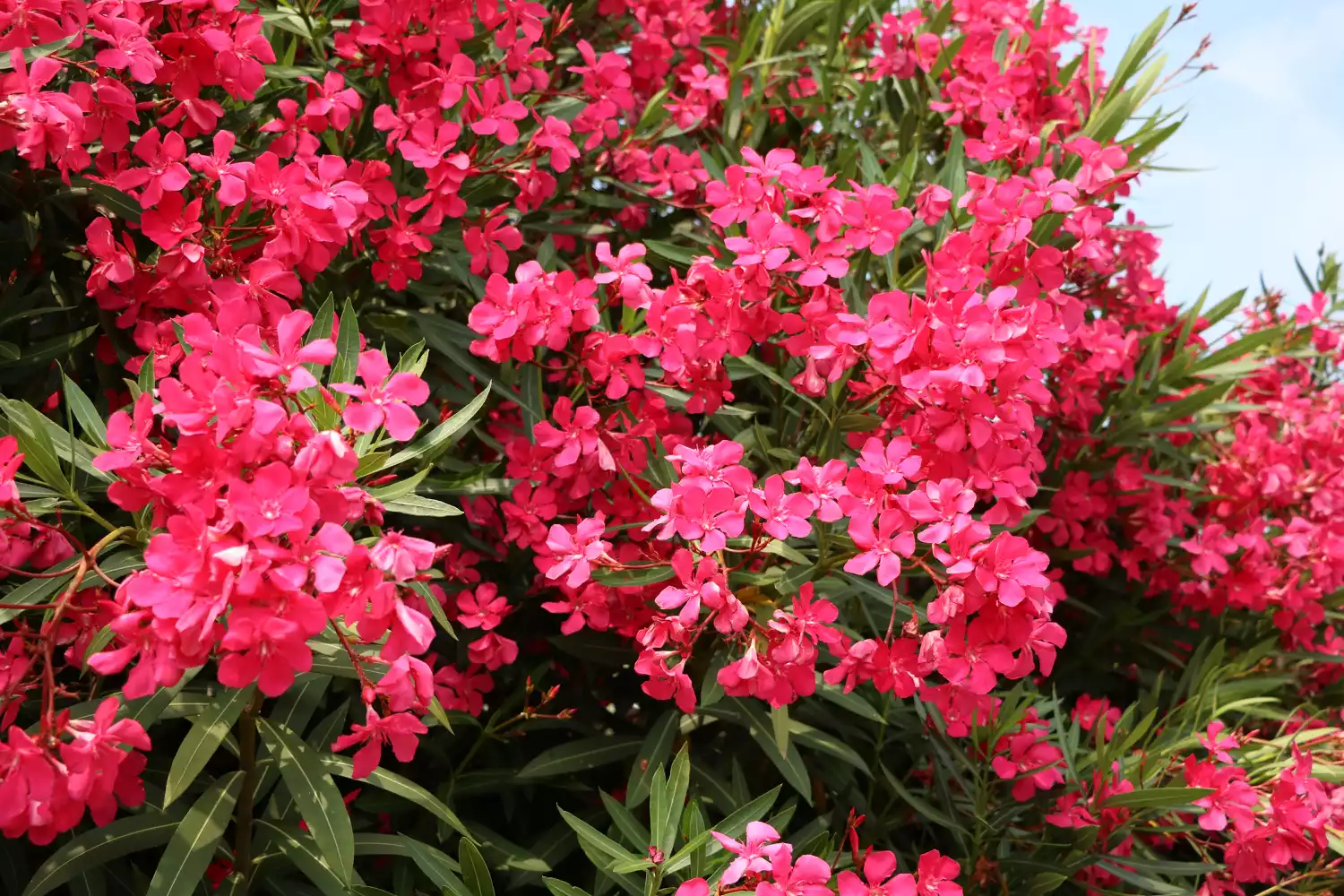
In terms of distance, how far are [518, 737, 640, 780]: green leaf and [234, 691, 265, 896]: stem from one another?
20.8 inches

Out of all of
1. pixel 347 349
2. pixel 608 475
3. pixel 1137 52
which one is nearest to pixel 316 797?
pixel 347 349

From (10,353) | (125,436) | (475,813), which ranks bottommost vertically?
(475,813)

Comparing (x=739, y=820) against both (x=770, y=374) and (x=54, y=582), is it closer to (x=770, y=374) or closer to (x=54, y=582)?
(x=770, y=374)

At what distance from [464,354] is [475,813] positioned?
101 centimetres

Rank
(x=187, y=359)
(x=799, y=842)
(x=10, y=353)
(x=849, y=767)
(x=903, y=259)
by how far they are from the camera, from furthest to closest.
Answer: (x=903, y=259) → (x=849, y=767) → (x=799, y=842) → (x=10, y=353) → (x=187, y=359)

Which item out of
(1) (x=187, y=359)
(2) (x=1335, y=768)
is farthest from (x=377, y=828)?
(2) (x=1335, y=768)

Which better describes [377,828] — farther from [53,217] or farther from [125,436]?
[53,217]

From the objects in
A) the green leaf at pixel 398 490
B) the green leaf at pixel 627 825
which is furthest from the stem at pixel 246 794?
the green leaf at pixel 627 825

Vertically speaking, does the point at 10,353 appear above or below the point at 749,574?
below

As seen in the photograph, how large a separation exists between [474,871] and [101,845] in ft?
1.76

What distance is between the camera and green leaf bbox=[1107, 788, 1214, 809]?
2.05 m

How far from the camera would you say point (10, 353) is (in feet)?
A: 6.44

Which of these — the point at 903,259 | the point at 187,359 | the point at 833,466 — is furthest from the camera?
the point at 903,259

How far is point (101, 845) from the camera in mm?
1603
